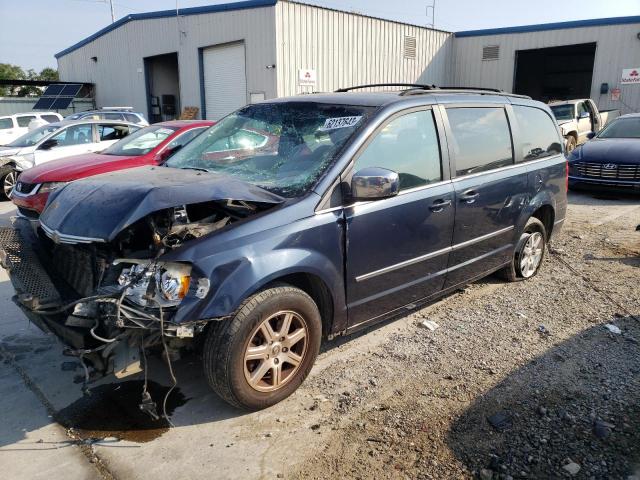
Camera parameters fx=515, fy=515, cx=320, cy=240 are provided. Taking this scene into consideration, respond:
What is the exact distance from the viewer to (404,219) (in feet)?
12.0

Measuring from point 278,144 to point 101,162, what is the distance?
→ 172 inches

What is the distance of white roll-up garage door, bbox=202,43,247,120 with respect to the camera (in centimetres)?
1905

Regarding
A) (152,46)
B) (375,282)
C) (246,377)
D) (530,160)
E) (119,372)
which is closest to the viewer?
(119,372)

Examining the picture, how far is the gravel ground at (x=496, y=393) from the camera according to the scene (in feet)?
8.89

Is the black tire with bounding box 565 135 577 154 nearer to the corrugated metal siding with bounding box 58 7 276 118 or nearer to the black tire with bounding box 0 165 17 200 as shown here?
the corrugated metal siding with bounding box 58 7 276 118

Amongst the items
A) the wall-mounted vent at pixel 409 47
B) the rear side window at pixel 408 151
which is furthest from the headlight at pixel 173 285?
the wall-mounted vent at pixel 409 47

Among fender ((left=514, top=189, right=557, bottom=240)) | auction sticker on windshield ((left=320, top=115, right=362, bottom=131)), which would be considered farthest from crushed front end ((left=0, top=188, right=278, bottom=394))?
fender ((left=514, top=189, right=557, bottom=240))

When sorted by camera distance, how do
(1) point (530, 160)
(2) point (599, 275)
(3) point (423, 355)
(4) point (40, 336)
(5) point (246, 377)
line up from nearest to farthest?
(5) point (246, 377) < (3) point (423, 355) < (4) point (40, 336) < (1) point (530, 160) < (2) point (599, 275)

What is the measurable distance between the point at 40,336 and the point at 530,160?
4.66 meters

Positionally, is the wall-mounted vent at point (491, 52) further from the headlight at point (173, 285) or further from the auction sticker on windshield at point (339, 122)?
the headlight at point (173, 285)

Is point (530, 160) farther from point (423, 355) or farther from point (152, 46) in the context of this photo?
point (152, 46)

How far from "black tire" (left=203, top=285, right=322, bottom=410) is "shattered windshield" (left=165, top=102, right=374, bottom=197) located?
0.68 m

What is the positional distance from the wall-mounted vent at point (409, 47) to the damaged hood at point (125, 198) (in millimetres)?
20610

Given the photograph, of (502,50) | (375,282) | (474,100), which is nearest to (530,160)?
(474,100)
